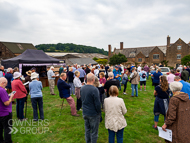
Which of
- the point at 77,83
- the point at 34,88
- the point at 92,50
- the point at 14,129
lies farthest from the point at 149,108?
the point at 92,50

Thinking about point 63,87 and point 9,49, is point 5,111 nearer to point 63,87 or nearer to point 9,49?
point 63,87

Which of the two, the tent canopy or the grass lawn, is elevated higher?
the tent canopy

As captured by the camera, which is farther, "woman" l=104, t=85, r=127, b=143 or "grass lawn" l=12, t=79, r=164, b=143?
"grass lawn" l=12, t=79, r=164, b=143

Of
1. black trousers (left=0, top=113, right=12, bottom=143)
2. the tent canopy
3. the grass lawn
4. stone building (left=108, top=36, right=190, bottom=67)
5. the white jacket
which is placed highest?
stone building (left=108, top=36, right=190, bottom=67)

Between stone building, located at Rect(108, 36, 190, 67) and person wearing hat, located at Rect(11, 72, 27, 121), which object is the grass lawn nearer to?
person wearing hat, located at Rect(11, 72, 27, 121)

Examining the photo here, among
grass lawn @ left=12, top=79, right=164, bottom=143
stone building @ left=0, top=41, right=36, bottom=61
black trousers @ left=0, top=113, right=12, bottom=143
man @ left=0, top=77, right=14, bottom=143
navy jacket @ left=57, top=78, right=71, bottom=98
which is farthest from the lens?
stone building @ left=0, top=41, right=36, bottom=61

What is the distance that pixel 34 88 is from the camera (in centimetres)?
468

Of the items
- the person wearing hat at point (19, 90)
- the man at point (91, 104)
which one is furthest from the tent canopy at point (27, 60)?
the man at point (91, 104)

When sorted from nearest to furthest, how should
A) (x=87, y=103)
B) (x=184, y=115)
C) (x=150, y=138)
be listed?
(x=184, y=115)
(x=87, y=103)
(x=150, y=138)

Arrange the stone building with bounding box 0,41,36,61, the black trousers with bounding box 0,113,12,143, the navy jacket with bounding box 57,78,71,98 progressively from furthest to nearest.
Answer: the stone building with bounding box 0,41,36,61, the navy jacket with bounding box 57,78,71,98, the black trousers with bounding box 0,113,12,143

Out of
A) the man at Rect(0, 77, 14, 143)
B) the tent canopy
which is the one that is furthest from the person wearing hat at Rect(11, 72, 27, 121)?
the tent canopy

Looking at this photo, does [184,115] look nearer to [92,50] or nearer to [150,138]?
[150,138]

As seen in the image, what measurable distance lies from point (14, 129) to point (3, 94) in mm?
Answer: 2037

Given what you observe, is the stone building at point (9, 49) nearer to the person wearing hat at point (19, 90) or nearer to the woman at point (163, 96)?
the person wearing hat at point (19, 90)
